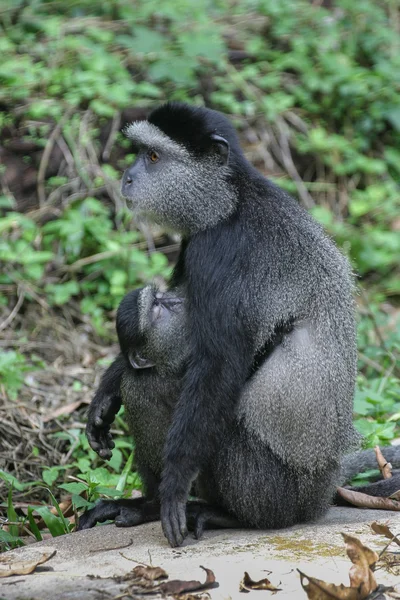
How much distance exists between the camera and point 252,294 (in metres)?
4.75

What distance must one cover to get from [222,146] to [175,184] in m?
0.36

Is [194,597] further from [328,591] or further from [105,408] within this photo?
[105,408]

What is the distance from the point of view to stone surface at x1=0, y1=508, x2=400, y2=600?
379 centimetres

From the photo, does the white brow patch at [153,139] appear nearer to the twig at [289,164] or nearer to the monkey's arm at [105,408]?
the monkey's arm at [105,408]

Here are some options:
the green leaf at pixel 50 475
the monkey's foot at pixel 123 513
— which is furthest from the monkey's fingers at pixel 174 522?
the green leaf at pixel 50 475

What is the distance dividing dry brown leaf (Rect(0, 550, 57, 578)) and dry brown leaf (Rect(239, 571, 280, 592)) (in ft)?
3.32

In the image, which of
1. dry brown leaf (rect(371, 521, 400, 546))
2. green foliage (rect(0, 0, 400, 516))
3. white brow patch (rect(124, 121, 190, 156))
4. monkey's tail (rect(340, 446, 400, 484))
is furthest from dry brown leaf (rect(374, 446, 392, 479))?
white brow patch (rect(124, 121, 190, 156))

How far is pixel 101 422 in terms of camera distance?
5.49 meters

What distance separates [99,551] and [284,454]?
43.8 inches

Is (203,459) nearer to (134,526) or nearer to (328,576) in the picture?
(134,526)

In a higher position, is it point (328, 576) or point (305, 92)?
point (305, 92)

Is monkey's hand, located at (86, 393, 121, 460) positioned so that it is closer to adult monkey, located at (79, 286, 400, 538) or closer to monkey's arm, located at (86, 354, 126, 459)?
monkey's arm, located at (86, 354, 126, 459)

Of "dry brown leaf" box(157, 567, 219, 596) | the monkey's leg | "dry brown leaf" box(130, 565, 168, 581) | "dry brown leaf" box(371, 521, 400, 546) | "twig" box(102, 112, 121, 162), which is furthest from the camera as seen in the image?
"twig" box(102, 112, 121, 162)

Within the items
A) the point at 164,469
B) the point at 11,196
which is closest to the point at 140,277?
the point at 11,196
